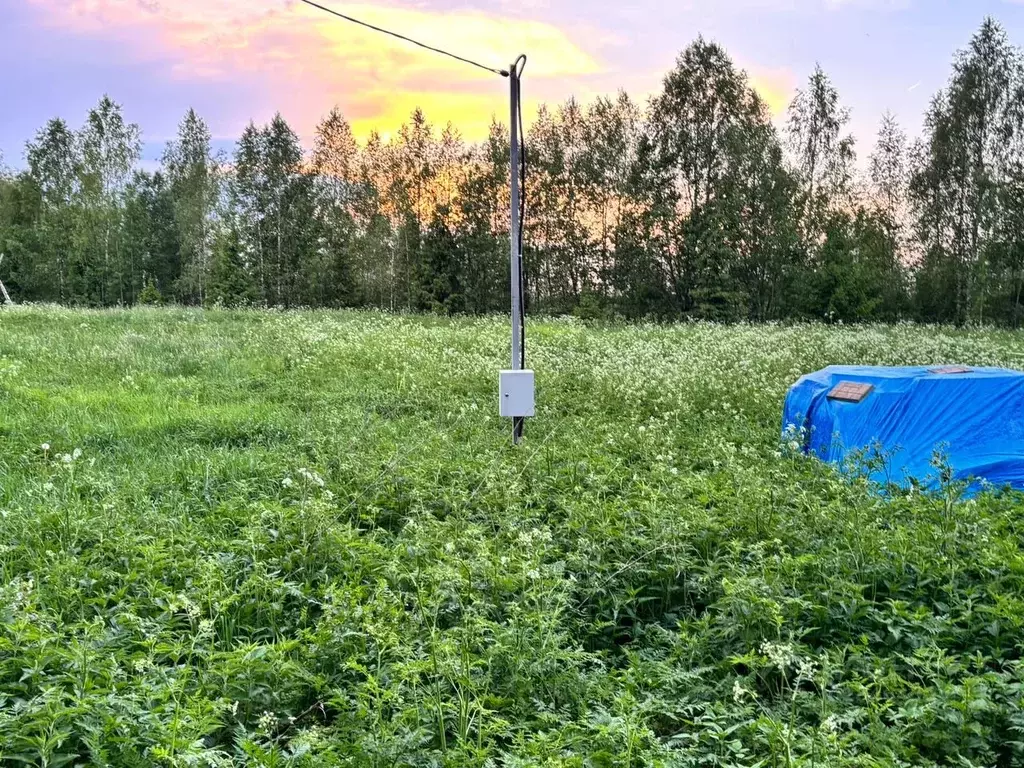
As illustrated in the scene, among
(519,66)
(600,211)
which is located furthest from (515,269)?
(600,211)

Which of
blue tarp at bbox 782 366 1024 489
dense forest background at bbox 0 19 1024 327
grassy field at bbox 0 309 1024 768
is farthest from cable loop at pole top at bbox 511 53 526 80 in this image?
dense forest background at bbox 0 19 1024 327

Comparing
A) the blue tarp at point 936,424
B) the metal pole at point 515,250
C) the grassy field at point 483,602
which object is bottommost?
the grassy field at point 483,602

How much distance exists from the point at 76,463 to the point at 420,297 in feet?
102

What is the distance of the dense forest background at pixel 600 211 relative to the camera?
3052cm

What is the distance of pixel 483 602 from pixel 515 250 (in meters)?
4.31

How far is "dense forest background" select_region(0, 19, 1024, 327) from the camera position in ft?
→ 100

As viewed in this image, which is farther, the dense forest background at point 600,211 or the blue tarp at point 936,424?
the dense forest background at point 600,211

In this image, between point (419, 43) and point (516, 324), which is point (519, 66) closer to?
point (419, 43)

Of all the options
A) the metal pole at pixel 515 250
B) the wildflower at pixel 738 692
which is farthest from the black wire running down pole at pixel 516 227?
the wildflower at pixel 738 692

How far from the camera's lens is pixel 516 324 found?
7.03m

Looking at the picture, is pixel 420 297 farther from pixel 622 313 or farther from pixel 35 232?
pixel 35 232

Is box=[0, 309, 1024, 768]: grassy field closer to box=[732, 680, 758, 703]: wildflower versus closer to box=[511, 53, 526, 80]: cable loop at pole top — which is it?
box=[732, 680, 758, 703]: wildflower

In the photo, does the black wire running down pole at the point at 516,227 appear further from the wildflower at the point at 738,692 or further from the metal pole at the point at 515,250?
the wildflower at the point at 738,692

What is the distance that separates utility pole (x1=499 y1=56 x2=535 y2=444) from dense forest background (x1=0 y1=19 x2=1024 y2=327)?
25.4 m
